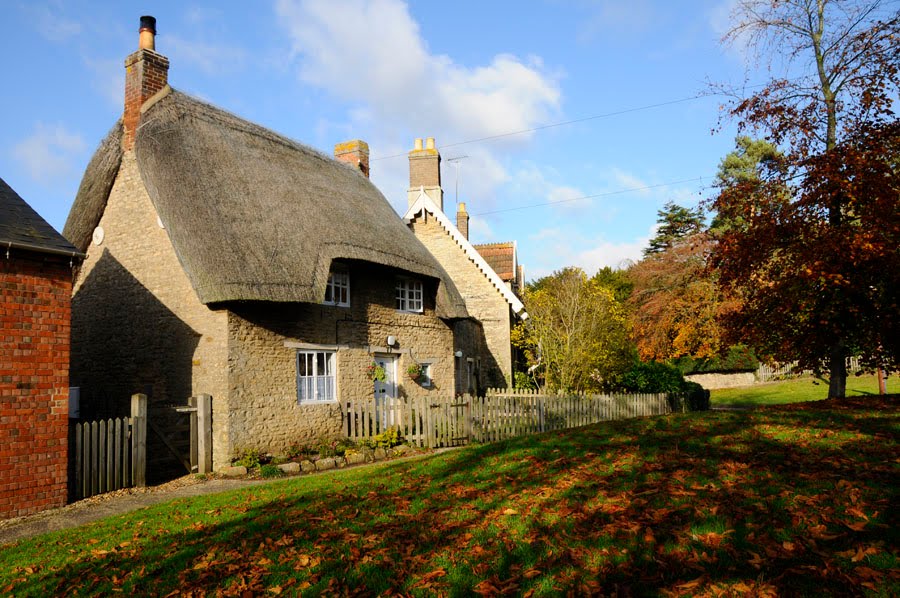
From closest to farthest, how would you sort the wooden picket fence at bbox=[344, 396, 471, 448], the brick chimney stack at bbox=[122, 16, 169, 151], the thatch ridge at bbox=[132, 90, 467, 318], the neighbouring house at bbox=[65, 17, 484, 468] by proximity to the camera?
the thatch ridge at bbox=[132, 90, 467, 318] < the neighbouring house at bbox=[65, 17, 484, 468] < the wooden picket fence at bbox=[344, 396, 471, 448] < the brick chimney stack at bbox=[122, 16, 169, 151]

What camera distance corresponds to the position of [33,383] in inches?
384

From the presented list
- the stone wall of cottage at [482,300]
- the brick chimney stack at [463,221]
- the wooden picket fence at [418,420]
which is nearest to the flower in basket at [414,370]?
the wooden picket fence at [418,420]

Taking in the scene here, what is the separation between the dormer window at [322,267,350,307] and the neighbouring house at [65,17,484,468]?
1.4 inches

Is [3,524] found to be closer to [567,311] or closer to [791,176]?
[791,176]

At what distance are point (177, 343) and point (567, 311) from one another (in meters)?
13.1

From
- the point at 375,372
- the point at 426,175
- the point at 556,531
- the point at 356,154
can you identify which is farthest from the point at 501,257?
the point at 556,531

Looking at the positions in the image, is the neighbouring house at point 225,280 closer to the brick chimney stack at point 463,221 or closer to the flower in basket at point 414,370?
the flower in basket at point 414,370

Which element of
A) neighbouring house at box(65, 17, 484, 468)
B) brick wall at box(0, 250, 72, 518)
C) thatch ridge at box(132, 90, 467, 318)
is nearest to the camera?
brick wall at box(0, 250, 72, 518)

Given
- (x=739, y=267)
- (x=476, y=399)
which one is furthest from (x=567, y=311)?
(x=739, y=267)

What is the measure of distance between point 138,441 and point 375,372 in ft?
21.9

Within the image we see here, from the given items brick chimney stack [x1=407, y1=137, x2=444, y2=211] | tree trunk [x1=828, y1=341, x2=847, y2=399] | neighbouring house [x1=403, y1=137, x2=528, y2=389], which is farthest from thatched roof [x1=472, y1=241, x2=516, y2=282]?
tree trunk [x1=828, y1=341, x2=847, y2=399]

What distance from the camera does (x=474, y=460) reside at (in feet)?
31.4

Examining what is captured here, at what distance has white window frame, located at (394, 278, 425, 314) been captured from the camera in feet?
61.6

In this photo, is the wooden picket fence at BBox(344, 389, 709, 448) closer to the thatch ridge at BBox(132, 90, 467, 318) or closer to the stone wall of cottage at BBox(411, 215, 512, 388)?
the thatch ridge at BBox(132, 90, 467, 318)
